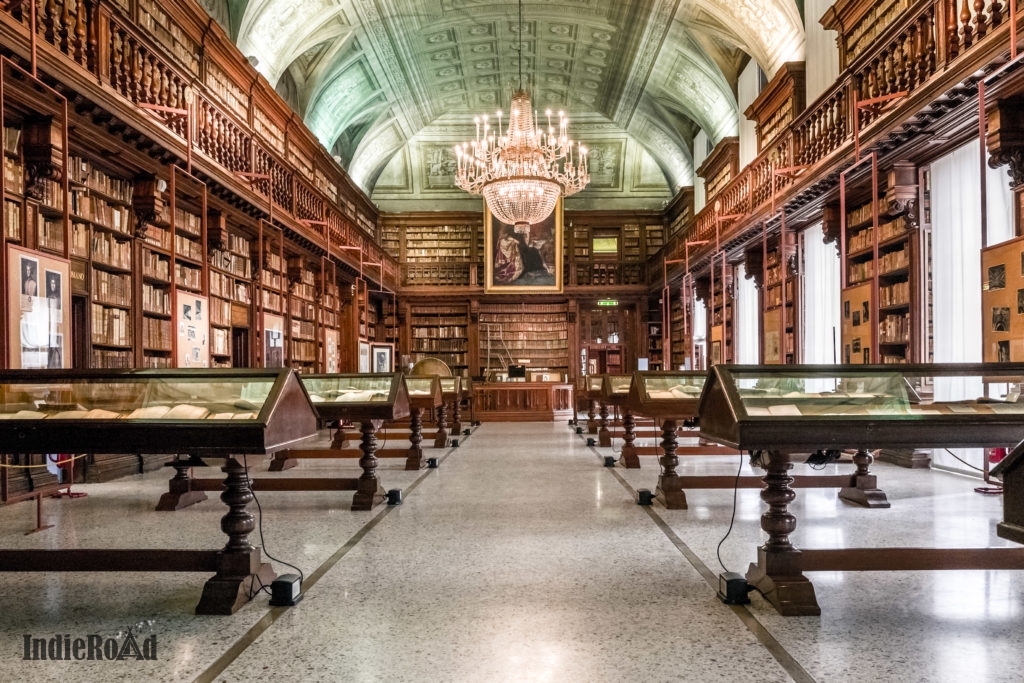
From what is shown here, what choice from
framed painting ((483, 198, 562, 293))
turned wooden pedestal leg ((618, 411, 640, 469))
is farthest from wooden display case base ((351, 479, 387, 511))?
framed painting ((483, 198, 562, 293))

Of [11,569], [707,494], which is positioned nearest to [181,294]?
[11,569]

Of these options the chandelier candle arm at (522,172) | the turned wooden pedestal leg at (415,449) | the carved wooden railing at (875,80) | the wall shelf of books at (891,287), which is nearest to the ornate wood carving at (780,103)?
the carved wooden railing at (875,80)

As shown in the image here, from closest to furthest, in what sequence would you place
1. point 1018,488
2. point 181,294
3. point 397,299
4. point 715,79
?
point 1018,488 < point 181,294 < point 715,79 < point 397,299

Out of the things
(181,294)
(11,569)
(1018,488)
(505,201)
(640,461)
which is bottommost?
(640,461)

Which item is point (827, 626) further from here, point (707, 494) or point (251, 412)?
point (707, 494)

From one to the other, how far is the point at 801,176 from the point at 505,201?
3734mm

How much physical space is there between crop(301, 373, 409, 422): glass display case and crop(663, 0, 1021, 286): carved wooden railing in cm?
474

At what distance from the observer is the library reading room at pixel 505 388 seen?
8.10 ft

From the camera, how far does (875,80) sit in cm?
661

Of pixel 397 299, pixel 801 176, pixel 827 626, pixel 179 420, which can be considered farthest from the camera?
pixel 397 299

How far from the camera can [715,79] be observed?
1345 centimetres

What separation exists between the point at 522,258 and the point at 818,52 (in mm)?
9092

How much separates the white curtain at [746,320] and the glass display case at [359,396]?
8.41 metres

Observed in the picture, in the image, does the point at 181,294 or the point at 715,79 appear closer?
the point at 181,294
